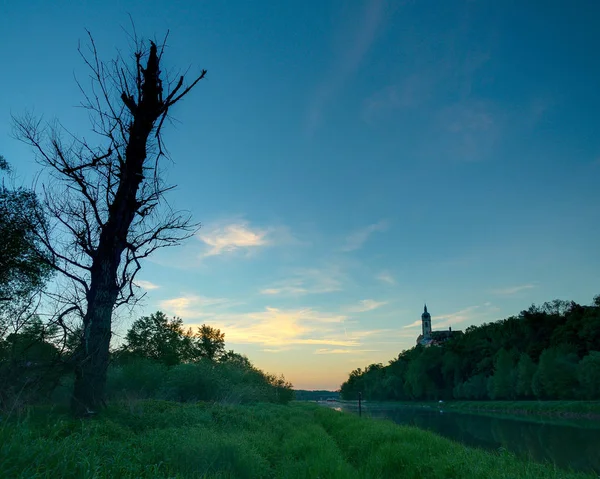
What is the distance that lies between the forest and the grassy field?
45390mm

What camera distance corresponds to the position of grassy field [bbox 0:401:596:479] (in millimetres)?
4152

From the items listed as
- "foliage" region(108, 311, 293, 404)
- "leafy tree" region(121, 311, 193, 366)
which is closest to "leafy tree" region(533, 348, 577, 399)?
"foliage" region(108, 311, 293, 404)

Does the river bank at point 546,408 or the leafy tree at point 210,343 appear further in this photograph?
the leafy tree at point 210,343

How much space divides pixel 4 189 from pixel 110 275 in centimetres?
954

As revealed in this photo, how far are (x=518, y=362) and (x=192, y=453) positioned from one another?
72.6 meters

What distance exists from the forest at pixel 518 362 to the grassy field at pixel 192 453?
45390 millimetres

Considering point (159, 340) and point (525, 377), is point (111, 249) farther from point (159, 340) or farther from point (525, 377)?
point (525, 377)

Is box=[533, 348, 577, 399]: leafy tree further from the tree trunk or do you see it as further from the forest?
the tree trunk

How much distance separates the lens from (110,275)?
1098cm

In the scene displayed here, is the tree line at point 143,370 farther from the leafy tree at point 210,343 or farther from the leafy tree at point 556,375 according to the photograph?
the leafy tree at point 556,375

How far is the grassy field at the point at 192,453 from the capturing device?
13.6 ft

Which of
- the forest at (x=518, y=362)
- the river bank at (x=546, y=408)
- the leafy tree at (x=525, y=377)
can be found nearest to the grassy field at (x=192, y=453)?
the river bank at (x=546, y=408)

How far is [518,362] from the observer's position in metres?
68.0

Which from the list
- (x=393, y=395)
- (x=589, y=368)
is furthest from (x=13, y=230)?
(x=393, y=395)
